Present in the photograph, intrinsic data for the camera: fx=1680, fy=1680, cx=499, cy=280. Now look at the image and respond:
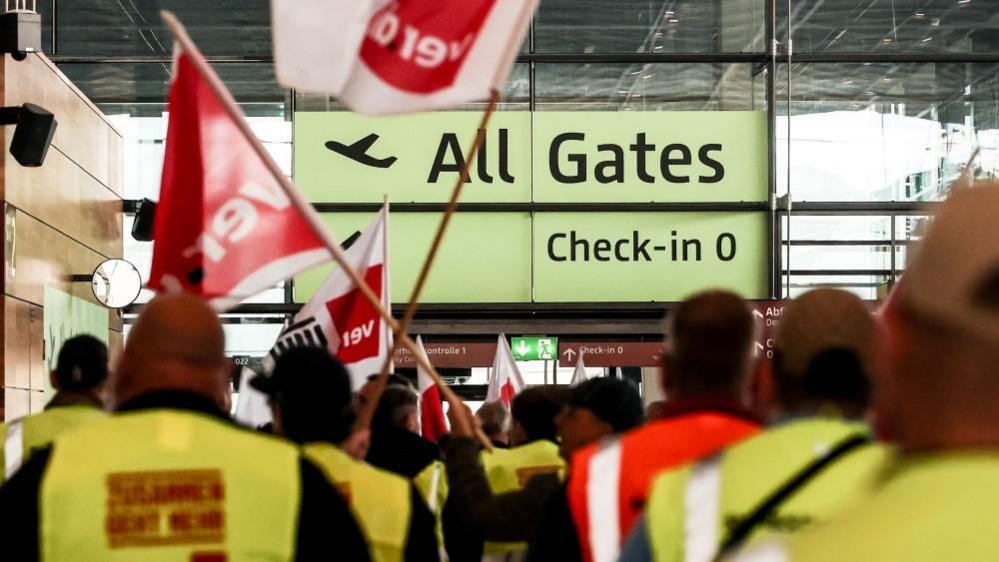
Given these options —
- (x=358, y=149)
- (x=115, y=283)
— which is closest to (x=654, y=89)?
(x=358, y=149)

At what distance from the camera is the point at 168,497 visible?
2.92 metres

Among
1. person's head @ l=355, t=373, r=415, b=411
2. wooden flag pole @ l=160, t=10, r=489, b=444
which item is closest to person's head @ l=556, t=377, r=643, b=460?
wooden flag pole @ l=160, t=10, r=489, b=444

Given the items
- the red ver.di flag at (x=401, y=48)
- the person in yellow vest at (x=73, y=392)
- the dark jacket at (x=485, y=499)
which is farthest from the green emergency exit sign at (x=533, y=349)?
the dark jacket at (x=485, y=499)

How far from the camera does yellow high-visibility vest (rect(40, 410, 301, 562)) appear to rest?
2.86 metres

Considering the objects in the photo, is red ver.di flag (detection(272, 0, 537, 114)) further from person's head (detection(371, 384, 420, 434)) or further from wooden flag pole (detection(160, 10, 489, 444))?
person's head (detection(371, 384, 420, 434))

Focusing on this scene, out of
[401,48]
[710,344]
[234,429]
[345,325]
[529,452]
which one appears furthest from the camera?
[345,325]

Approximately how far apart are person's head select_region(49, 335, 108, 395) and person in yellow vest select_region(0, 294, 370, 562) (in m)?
2.76

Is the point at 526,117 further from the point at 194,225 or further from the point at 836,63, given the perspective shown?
the point at 194,225

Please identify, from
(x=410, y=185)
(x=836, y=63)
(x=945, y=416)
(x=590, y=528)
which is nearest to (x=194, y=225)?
(x=590, y=528)

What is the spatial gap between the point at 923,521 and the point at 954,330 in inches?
5.4

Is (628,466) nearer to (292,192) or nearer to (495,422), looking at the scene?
(292,192)

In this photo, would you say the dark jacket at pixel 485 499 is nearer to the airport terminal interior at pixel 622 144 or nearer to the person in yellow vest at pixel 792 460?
the person in yellow vest at pixel 792 460

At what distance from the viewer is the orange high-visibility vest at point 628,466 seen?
10.5ft

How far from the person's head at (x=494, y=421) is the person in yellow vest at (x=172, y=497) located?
18.2 feet
